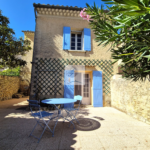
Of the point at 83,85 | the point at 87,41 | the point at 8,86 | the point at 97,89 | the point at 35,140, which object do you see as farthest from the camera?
the point at 8,86

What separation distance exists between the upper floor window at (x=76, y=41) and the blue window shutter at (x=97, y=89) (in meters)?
1.75

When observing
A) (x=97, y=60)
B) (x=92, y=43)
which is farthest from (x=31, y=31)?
(x=97, y=60)

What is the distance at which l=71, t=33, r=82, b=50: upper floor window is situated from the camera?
555 centimetres

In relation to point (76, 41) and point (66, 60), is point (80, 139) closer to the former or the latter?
point (66, 60)

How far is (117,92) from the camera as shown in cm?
459

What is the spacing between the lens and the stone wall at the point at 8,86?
616 centimetres

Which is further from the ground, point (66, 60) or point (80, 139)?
point (66, 60)

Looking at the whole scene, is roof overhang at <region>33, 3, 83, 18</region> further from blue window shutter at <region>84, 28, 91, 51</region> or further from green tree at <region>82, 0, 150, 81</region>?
green tree at <region>82, 0, 150, 81</region>

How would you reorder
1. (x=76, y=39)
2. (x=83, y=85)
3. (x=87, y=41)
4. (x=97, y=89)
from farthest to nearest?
1. (x=76, y=39)
2. (x=83, y=85)
3. (x=87, y=41)
4. (x=97, y=89)

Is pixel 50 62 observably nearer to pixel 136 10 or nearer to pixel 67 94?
pixel 67 94

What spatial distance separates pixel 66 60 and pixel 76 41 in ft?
4.45

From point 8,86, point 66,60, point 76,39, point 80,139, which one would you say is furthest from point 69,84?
point 8,86

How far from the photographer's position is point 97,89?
5.05 metres

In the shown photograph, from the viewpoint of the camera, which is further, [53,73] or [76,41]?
[76,41]
